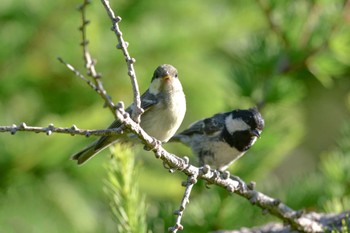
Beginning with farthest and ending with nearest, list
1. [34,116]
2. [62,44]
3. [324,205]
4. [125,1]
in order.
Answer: [125,1] → [62,44] → [34,116] → [324,205]

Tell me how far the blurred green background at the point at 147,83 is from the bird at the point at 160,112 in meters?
0.11

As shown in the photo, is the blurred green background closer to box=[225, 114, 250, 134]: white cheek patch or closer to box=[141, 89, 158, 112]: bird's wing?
box=[225, 114, 250, 134]: white cheek patch

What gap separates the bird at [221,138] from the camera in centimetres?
302

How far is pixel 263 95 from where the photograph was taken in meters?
3.03

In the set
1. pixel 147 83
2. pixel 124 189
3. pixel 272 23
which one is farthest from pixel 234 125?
pixel 124 189

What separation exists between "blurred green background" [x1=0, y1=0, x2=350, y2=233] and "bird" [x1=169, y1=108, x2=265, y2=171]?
0.06 meters

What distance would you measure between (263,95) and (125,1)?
1361 millimetres

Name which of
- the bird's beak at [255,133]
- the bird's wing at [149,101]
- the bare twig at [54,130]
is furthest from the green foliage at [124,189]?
the bird's wing at [149,101]

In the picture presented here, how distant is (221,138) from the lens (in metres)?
3.28

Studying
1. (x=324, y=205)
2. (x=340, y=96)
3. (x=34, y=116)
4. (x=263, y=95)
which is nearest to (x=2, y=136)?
(x=34, y=116)

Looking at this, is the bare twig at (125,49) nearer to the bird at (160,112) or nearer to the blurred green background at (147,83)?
the blurred green background at (147,83)

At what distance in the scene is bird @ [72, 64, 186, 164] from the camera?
2.95 metres

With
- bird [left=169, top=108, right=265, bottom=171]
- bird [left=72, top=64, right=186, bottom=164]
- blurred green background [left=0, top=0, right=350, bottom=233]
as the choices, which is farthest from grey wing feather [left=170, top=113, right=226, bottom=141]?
bird [left=72, top=64, right=186, bottom=164]

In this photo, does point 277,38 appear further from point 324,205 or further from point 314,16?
point 324,205
